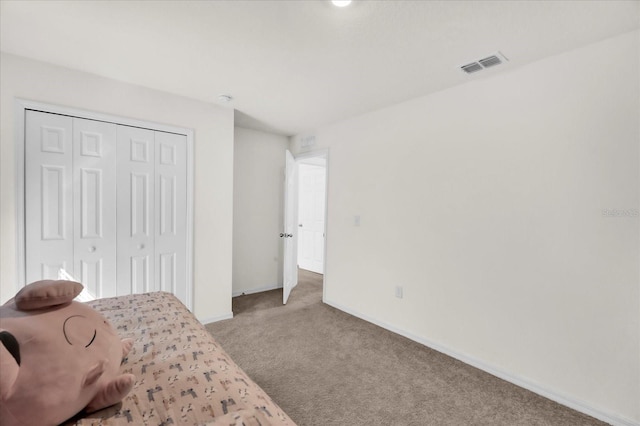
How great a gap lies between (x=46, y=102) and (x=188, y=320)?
220 centimetres

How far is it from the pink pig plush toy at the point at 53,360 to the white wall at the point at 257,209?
10.7 feet

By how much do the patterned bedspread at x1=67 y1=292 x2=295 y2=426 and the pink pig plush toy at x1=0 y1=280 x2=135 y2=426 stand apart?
92 mm

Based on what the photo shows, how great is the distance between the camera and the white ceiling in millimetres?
1663

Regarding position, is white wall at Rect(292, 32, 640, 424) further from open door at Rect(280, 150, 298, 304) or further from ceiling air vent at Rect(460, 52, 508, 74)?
open door at Rect(280, 150, 298, 304)

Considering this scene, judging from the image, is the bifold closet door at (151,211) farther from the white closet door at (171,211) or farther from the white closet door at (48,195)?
the white closet door at (48,195)

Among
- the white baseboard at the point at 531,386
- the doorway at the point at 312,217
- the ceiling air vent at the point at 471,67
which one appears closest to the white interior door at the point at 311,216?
the doorway at the point at 312,217

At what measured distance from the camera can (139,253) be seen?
9.24 feet

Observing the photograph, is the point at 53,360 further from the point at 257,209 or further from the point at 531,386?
the point at 257,209

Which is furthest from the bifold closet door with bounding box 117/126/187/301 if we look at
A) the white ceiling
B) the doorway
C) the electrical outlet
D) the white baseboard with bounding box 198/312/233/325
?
the doorway

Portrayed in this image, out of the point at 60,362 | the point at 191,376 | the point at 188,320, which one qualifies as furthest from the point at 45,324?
the point at 188,320

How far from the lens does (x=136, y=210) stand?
2791mm

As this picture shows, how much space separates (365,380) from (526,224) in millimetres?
1724

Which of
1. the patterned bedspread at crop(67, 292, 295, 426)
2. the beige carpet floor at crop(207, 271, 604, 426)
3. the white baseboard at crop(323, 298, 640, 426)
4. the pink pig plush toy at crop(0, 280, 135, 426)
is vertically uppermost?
the pink pig plush toy at crop(0, 280, 135, 426)

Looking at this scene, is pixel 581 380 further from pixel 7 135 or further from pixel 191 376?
pixel 7 135
